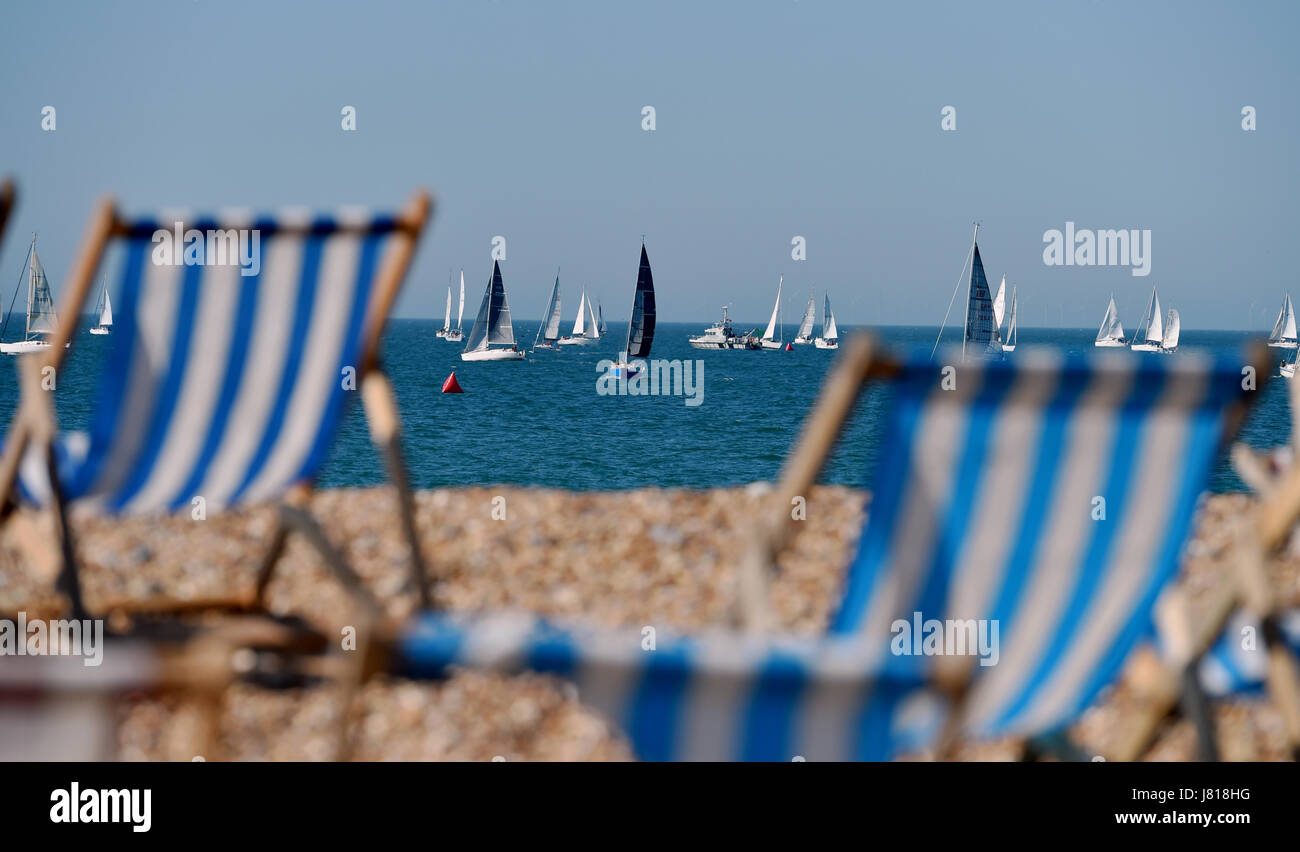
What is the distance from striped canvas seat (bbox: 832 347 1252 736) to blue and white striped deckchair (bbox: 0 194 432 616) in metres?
1.27

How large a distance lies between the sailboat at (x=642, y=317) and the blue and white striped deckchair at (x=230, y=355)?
41.6 m

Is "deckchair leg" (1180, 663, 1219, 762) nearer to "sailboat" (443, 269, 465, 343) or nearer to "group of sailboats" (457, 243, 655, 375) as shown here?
"group of sailboats" (457, 243, 655, 375)

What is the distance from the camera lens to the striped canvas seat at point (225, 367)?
2727 millimetres

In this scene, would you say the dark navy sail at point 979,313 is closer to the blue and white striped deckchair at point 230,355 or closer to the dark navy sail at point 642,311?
the dark navy sail at point 642,311

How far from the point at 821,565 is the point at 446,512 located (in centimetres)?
167

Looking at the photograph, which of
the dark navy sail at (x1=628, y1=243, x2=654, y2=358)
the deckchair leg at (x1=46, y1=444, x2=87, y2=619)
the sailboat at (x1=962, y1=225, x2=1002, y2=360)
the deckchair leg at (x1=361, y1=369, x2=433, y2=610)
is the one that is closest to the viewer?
the deckchair leg at (x1=46, y1=444, x2=87, y2=619)

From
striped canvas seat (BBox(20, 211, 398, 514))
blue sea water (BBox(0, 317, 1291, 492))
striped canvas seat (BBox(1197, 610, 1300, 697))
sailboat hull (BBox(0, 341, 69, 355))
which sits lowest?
blue sea water (BBox(0, 317, 1291, 492))

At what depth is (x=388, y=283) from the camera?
2.71 meters

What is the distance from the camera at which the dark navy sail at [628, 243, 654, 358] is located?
45.0 meters

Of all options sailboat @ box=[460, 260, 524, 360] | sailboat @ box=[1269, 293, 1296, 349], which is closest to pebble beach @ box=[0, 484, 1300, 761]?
sailboat @ box=[460, 260, 524, 360]

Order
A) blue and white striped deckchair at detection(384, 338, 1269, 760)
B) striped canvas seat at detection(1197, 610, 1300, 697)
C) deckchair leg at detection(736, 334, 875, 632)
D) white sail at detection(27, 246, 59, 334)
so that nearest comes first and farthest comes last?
1. deckchair leg at detection(736, 334, 875, 632)
2. blue and white striped deckchair at detection(384, 338, 1269, 760)
3. striped canvas seat at detection(1197, 610, 1300, 697)
4. white sail at detection(27, 246, 59, 334)
